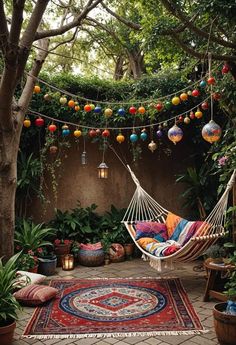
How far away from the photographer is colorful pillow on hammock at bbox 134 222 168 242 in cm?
446

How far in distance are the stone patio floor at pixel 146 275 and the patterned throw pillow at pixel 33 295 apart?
0.26 ft

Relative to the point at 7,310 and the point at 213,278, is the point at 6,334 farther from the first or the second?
the point at 213,278

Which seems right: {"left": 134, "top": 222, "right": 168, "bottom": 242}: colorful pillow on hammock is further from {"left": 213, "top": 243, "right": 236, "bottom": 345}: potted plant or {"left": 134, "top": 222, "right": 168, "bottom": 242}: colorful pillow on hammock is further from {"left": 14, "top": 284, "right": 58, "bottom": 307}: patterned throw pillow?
{"left": 213, "top": 243, "right": 236, "bottom": 345}: potted plant

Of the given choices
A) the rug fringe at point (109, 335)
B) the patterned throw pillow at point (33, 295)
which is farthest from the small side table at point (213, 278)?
the patterned throw pillow at point (33, 295)

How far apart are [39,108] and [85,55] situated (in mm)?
2749

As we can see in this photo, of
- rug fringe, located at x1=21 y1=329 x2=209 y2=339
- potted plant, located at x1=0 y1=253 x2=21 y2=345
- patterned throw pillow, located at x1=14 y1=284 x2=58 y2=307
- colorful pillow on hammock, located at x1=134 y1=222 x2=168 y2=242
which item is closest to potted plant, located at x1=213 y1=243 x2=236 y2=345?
rug fringe, located at x1=21 y1=329 x2=209 y2=339

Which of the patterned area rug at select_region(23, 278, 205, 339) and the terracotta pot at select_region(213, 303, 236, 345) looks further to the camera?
the patterned area rug at select_region(23, 278, 205, 339)

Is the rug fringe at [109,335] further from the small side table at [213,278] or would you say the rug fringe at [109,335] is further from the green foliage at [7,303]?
the small side table at [213,278]

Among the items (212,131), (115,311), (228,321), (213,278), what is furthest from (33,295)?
(212,131)

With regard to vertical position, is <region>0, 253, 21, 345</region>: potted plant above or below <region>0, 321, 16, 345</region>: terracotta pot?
above

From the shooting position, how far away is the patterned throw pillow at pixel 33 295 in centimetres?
338

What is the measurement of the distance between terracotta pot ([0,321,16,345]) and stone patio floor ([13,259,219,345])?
0.12 metres

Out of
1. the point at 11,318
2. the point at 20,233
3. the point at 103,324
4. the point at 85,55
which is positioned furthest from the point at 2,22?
the point at 85,55

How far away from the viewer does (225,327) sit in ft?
8.18
